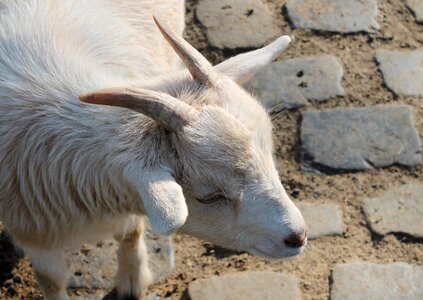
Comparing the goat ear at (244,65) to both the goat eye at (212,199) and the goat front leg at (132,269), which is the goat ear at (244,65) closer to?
the goat eye at (212,199)

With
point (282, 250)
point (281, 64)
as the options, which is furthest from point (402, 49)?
point (282, 250)

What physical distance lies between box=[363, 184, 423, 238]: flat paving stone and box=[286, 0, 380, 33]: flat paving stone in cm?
162

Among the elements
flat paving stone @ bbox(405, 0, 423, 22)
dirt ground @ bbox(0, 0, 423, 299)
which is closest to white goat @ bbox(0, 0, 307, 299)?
dirt ground @ bbox(0, 0, 423, 299)

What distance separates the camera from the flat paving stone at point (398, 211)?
4664 millimetres

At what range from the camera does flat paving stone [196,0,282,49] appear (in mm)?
5809

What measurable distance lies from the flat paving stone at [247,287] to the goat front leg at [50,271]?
759mm

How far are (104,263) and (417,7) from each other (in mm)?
3406

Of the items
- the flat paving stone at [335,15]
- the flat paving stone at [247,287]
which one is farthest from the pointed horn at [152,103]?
the flat paving stone at [335,15]

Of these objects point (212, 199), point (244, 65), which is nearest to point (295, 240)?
point (212, 199)

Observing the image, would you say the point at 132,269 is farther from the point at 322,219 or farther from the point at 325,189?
the point at 325,189

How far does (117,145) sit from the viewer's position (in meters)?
3.28

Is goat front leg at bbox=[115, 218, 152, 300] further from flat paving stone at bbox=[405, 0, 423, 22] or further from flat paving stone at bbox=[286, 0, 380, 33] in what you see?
flat paving stone at bbox=[405, 0, 423, 22]

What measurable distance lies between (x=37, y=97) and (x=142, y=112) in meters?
0.67

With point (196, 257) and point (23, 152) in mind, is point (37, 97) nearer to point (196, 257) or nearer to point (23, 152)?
point (23, 152)
